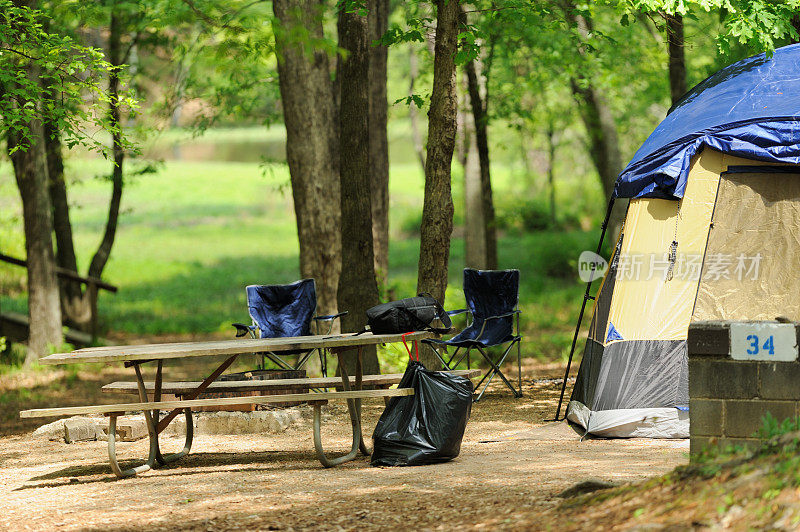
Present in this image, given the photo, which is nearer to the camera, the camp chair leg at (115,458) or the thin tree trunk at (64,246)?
the camp chair leg at (115,458)

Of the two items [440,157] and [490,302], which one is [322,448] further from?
[490,302]

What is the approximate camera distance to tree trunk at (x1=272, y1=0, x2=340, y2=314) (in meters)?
9.18

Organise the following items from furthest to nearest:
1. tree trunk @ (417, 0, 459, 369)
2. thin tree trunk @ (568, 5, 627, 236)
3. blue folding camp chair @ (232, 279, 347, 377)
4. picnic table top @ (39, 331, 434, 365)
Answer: thin tree trunk @ (568, 5, 627, 236)
blue folding camp chair @ (232, 279, 347, 377)
tree trunk @ (417, 0, 459, 369)
picnic table top @ (39, 331, 434, 365)

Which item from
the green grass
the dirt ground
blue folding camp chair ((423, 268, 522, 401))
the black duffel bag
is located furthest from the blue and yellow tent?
the green grass

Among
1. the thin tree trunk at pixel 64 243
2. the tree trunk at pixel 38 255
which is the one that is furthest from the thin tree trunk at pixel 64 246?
the tree trunk at pixel 38 255

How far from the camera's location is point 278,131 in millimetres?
61000

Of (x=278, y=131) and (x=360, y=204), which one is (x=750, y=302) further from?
(x=278, y=131)

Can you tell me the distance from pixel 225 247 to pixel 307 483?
23.7m

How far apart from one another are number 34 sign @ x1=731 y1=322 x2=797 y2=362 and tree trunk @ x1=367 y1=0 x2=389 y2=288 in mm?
6361

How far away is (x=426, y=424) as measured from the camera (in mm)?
5070

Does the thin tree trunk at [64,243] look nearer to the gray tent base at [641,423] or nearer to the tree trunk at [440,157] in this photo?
the tree trunk at [440,157]

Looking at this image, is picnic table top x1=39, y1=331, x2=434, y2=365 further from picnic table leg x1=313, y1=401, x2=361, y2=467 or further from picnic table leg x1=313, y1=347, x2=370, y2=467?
picnic table leg x1=313, y1=401, x2=361, y2=467

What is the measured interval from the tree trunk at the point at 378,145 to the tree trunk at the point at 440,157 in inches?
114

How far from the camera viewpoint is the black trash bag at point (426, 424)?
5.05m
